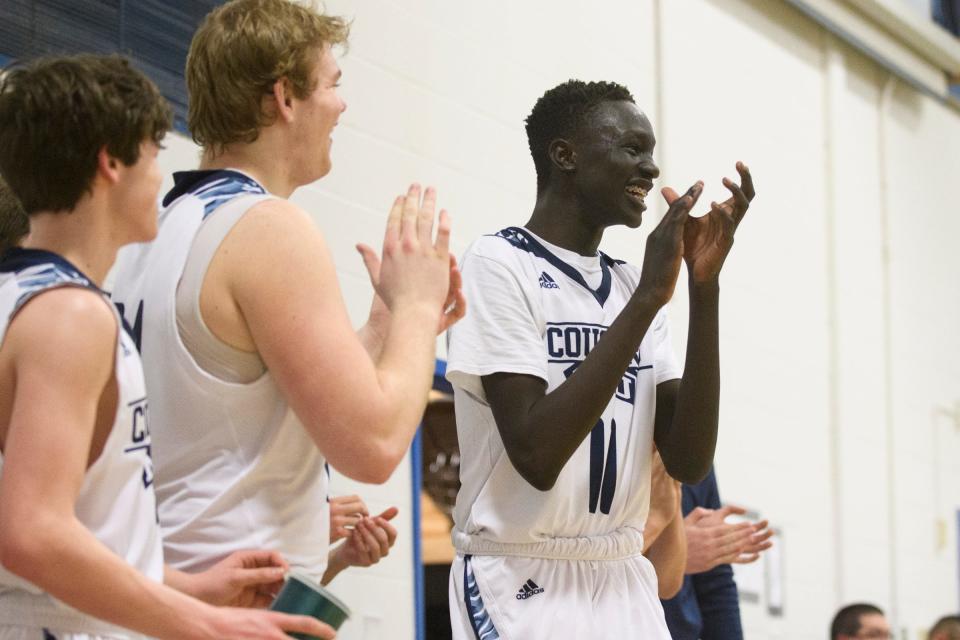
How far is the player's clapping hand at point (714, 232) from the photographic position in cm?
262

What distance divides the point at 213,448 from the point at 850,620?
4816 mm

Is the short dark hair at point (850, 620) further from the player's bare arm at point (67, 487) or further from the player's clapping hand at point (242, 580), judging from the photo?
the player's bare arm at point (67, 487)

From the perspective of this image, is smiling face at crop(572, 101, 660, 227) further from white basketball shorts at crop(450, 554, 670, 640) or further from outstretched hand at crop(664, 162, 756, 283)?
white basketball shorts at crop(450, 554, 670, 640)

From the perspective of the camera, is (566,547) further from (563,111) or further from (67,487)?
(67,487)

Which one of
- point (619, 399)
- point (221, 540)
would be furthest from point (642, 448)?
point (221, 540)

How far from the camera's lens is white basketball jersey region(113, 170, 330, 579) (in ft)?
6.41

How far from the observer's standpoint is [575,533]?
260 centimetres

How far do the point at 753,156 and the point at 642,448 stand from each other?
16.5 feet

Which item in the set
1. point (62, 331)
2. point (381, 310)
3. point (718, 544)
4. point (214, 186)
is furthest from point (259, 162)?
point (718, 544)

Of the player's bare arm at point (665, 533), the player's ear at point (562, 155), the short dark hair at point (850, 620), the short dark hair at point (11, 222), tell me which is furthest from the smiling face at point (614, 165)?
the short dark hair at point (850, 620)

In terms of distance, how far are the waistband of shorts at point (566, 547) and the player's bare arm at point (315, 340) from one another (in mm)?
679

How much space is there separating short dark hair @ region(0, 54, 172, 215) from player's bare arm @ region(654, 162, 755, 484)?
1.12m

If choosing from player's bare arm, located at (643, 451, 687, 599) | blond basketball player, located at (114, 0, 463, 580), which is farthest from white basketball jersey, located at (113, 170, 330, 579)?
player's bare arm, located at (643, 451, 687, 599)

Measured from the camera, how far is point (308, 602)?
1749 mm
